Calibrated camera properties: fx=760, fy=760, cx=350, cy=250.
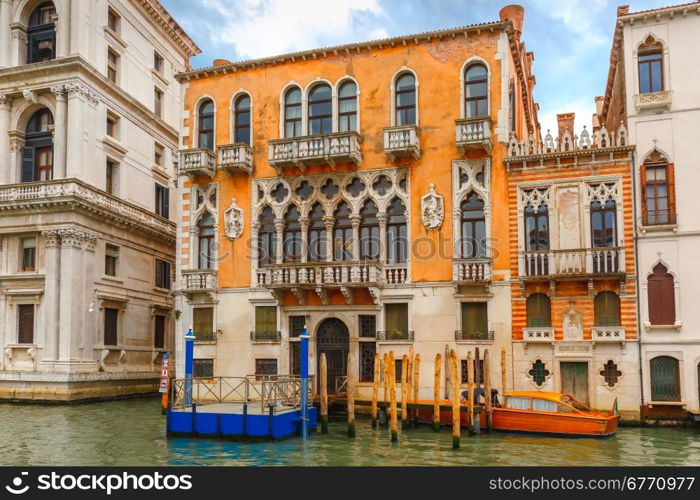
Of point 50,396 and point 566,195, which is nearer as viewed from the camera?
point 566,195

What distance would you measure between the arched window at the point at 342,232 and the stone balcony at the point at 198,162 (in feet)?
15.4

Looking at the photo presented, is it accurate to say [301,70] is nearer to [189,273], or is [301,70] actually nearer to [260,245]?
[260,245]

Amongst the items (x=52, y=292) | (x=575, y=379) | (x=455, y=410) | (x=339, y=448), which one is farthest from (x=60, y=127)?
(x=575, y=379)

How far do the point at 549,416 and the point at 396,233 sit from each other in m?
7.65

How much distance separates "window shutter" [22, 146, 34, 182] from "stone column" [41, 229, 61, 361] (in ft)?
10.6

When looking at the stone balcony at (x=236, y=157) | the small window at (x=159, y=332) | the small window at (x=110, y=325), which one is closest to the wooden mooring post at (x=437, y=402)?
the stone balcony at (x=236, y=157)

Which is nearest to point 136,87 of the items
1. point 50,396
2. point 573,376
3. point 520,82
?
point 50,396

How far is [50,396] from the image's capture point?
27.5 metres

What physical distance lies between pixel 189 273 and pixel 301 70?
787 centimetres

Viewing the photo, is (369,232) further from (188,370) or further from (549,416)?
(549,416)

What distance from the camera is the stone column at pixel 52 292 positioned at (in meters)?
28.1

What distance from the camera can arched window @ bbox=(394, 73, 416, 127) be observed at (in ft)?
80.7

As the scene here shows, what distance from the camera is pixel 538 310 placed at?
22500mm

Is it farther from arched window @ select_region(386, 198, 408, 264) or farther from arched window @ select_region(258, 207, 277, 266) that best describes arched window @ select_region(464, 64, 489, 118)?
arched window @ select_region(258, 207, 277, 266)
